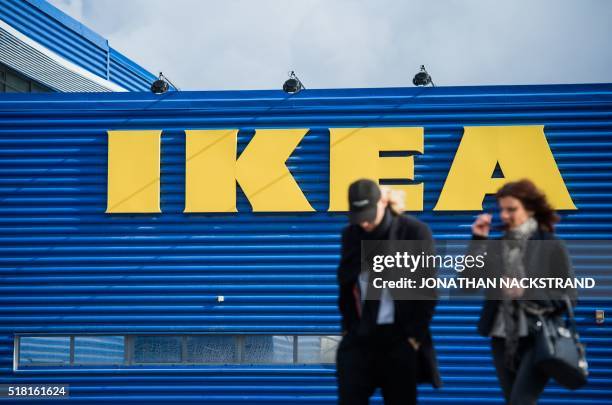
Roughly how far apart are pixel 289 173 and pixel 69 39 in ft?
22.4

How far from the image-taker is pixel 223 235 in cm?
1243

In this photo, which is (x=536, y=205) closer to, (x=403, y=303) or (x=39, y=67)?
(x=403, y=303)

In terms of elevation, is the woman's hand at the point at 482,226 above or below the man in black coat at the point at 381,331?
above

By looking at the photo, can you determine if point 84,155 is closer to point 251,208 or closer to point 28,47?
point 251,208

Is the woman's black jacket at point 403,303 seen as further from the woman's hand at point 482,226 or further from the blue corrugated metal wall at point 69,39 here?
the blue corrugated metal wall at point 69,39

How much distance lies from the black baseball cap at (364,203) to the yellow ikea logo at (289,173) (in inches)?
231

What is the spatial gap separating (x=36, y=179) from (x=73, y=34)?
→ 18.3ft

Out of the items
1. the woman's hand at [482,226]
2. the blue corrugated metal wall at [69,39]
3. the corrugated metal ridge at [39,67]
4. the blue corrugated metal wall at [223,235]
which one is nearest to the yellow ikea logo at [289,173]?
the blue corrugated metal wall at [223,235]

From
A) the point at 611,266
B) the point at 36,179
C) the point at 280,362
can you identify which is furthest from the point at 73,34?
the point at 611,266

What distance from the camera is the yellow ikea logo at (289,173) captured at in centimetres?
1218

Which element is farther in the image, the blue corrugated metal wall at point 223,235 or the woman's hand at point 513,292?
the blue corrugated metal wall at point 223,235

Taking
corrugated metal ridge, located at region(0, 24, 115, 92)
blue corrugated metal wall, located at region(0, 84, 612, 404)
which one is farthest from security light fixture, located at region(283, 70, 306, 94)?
corrugated metal ridge, located at region(0, 24, 115, 92)

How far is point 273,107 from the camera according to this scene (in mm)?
12508

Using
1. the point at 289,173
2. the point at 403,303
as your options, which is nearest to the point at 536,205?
the point at 403,303
